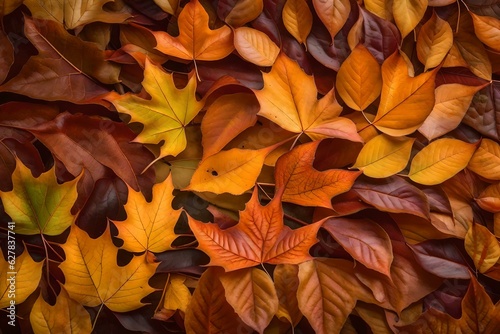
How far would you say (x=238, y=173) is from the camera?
1.46 ft

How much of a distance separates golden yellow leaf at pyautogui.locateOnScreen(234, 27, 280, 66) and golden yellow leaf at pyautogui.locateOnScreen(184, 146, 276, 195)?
9 centimetres

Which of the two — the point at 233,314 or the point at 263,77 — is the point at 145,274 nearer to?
the point at 233,314

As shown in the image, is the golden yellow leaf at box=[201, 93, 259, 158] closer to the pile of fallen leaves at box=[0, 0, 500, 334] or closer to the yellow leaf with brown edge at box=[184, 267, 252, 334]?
the pile of fallen leaves at box=[0, 0, 500, 334]

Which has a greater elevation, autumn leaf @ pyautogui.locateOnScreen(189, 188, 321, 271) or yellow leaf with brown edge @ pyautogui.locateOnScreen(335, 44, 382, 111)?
yellow leaf with brown edge @ pyautogui.locateOnScreen(335, 44, 382, 111)

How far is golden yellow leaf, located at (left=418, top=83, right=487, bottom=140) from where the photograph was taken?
1.62 feet

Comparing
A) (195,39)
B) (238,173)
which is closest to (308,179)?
(238,173)

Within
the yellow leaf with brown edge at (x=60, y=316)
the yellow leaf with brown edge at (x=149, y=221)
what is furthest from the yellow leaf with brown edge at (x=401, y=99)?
the yellow leaf with brown edge at (x=60, y=316)

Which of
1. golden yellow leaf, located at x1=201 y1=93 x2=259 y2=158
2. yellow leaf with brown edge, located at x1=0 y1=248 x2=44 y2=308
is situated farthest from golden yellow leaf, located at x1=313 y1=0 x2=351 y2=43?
yellow leaf with brown edge, located at x1=0 y1=248 x2=44 y2=308

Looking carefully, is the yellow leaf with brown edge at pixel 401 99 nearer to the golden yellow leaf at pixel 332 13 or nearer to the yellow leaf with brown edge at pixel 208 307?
the golden yellow leaf at pixel 332 13

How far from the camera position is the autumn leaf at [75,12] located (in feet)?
1.49

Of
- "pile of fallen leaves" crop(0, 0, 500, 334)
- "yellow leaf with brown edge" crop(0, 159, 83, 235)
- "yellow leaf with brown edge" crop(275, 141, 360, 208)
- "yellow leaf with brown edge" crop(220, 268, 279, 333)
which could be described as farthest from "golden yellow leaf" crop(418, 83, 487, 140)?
"yellow leaf with brown edge" crop(0, 159, 83, 235)

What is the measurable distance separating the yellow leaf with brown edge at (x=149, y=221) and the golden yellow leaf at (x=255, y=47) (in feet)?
0.46

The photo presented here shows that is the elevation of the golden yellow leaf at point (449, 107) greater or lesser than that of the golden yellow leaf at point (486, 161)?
greater

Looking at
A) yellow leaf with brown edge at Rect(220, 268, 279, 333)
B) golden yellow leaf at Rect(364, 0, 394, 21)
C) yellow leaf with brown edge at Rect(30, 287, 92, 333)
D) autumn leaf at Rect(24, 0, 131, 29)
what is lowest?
yellow leaf with brown edge at Rect(30, 287, 92, 333)
